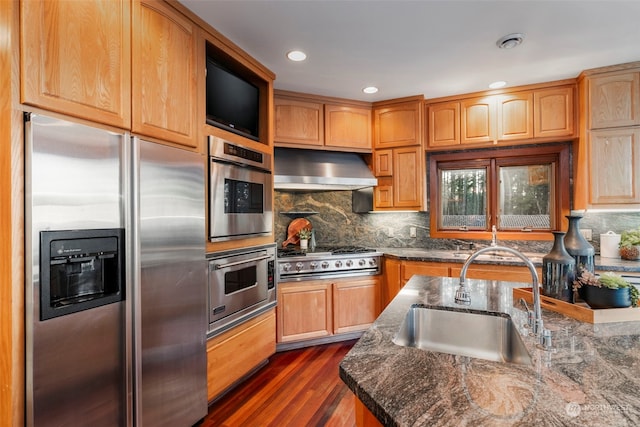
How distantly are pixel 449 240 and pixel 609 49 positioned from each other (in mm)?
2049

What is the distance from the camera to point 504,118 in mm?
3090

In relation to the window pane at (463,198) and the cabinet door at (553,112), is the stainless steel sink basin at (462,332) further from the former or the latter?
the cabinet door at (553,112)

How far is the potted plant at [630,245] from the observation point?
105 inches

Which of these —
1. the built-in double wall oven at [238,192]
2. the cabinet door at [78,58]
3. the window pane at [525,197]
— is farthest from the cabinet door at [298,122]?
the window pane at [525,197]

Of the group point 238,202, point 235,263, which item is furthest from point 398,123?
point 235,263

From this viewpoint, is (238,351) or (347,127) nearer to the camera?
(238,351)

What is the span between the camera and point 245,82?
249cm

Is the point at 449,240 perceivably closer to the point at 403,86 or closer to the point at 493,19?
the point at 403,86

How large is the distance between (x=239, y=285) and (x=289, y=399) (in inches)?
33.5

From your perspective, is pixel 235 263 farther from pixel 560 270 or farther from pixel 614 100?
pixel 614 100

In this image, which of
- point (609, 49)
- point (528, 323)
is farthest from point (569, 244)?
point (609, 49)

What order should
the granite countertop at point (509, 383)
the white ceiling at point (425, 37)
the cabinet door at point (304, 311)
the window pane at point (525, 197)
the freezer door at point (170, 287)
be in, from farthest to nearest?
the window pane at point (525, 197) → the cabinet door at point (304, 311) → the white ceiling at point (425, 37) → the freezer door at point (170, 287) → the granite countertop at point (509, 383)

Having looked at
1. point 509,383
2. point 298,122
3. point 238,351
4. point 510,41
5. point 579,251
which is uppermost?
point 510,41

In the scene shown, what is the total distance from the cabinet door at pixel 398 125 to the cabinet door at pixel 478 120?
1.45 feet
